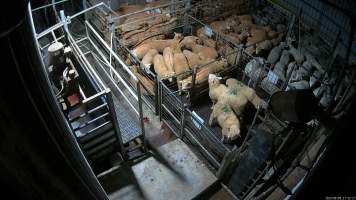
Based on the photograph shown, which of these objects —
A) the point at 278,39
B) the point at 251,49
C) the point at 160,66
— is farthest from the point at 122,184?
the point at 278,39

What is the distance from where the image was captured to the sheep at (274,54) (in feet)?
17.0

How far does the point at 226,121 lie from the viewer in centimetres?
402

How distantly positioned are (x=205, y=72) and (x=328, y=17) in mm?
3213

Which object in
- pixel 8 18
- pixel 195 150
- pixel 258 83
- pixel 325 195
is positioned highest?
pixel 8 18

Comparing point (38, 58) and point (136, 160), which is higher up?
point (38, 58)

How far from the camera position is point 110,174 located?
11.5 ft

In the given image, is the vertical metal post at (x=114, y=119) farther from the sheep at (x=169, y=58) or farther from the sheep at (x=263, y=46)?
the sheep at (x=263, y=46)

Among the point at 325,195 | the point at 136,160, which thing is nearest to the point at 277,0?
the point at 136,160

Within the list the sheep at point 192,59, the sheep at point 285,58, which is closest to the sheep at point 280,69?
the sheep at point 285,58

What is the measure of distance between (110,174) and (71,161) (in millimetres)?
2808

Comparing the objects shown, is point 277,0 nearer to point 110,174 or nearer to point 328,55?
point 328,55

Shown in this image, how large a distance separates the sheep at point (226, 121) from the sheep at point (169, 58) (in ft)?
3.49

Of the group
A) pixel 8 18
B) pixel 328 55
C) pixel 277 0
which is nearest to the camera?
pixel 8 18

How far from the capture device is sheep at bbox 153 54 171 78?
464cm
